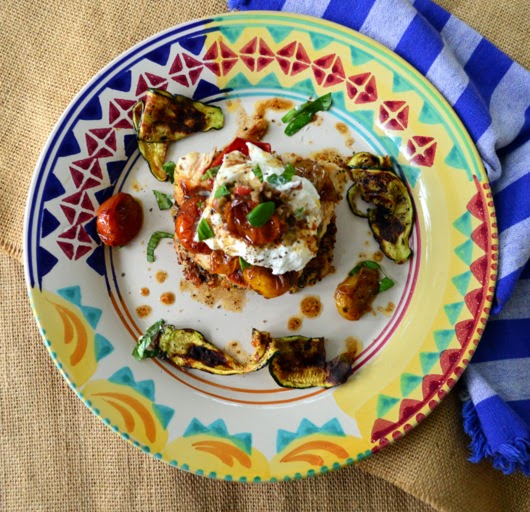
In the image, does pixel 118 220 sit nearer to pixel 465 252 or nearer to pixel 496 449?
pixel 465 252

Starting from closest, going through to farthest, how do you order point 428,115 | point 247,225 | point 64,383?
point 247,225
point 428,115
point 64,383

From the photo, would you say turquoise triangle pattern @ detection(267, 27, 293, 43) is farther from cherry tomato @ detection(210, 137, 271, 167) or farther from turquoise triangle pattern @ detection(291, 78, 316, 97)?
cherry tomato @ detection(210, 137, 271, 167)

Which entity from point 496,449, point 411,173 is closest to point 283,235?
point 411,173

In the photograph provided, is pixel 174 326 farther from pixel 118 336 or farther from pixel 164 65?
pixel 164 65

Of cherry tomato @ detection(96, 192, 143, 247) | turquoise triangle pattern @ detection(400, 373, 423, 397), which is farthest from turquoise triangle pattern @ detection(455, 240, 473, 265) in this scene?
cherry tomato @ detection(96, 192, 143, 247)

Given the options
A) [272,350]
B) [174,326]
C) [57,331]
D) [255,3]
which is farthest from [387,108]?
[57,331]

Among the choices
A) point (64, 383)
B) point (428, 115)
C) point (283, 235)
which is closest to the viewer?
point (283, 235)
